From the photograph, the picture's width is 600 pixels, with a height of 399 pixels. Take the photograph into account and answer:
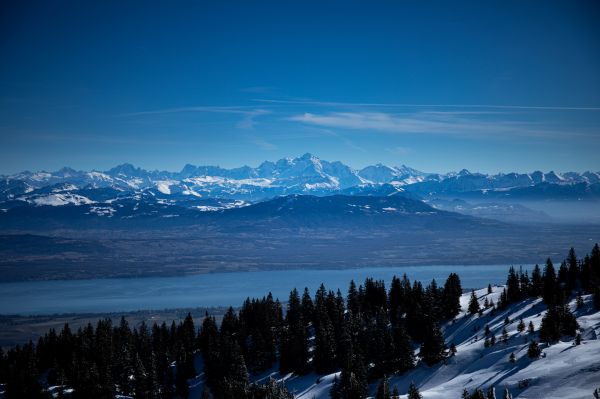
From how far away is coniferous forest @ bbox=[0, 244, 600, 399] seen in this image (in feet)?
236

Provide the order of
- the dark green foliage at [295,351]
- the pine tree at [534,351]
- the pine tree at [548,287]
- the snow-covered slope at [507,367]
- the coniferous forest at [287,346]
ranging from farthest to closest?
the dark green foliage at [295,351] < the pine tree at [548,287] < the coniferous forest at [287,346] < the pine tree at [534,351] < the snow-covered slope at [507,367]

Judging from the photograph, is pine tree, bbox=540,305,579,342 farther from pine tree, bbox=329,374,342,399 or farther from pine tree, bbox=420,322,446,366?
pine tree, bbox=329,374,342,399

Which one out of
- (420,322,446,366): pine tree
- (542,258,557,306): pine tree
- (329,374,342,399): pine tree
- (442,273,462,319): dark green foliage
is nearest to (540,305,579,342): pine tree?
(420,322,446,366): pine tree

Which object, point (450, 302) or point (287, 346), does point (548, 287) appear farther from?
point (287, 346)

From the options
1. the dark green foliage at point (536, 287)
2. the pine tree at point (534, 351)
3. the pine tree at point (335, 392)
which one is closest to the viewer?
the pine tree at point (534, 351)

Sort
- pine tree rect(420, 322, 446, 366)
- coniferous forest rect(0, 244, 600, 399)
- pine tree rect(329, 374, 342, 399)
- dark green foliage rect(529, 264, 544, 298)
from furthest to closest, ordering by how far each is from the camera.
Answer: dark green foliage rect(529, 264, 544, 298) < coniferous forest rect(0, 244, 600, 399) < pine tree rect(420, 322, 446, 366) < pine tree rect(329, 374, 342, 399)

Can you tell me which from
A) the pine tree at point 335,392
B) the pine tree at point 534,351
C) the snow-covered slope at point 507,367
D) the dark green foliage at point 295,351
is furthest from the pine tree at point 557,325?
the dark green foliage at point 295,351

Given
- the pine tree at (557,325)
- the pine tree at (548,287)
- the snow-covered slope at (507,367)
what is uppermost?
the pine tree at (548,287)

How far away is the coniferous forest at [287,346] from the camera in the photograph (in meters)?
71.9

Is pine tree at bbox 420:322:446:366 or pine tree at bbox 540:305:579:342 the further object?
pine tree at bbox 420:322:446:366

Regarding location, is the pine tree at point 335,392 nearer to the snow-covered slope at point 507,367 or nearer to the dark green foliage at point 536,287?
the snow-covered slope at point 507,367

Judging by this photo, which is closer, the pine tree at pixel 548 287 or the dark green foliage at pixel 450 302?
the pine tree at pixel 548 287

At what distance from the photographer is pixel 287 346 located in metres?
89.5

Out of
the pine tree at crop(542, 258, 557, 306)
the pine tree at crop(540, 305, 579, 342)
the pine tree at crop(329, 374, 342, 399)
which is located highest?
the pine tree at crop(542, 258, 557, 306)
